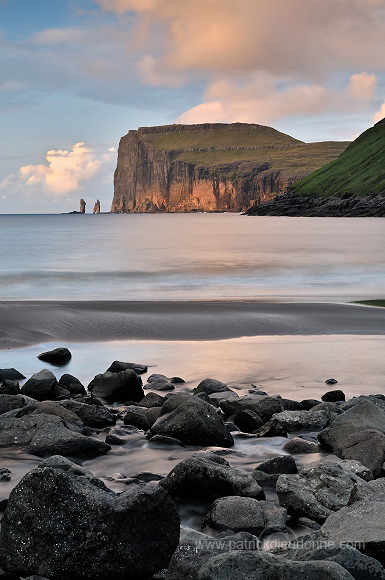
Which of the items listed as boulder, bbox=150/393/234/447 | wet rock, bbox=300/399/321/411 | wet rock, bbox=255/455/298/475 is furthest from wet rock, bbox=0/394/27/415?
wet rock, bbox=300/399/321/411

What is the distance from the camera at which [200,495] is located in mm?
5914

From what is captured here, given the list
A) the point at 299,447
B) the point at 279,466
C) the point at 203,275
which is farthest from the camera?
the point at 203,275

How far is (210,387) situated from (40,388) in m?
2.51

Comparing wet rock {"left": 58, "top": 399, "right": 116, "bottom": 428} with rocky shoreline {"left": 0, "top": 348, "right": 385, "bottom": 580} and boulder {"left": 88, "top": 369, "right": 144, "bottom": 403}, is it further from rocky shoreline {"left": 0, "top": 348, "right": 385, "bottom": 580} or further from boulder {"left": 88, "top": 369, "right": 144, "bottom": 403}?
boulder {"left": 88, "top": 369, "right": 144, "bottom": 403}

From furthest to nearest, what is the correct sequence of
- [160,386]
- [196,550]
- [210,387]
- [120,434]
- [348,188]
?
[348,188]
[160,386]
[210,387]
[120,434]
[196,550]

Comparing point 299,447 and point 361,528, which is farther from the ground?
point 361,528

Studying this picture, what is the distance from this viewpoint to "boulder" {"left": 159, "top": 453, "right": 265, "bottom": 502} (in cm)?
588

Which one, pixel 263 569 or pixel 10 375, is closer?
pixel 263 569

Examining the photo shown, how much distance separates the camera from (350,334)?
16078mm

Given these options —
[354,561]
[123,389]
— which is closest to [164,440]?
[123,389]

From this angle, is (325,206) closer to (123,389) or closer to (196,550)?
(123,389)

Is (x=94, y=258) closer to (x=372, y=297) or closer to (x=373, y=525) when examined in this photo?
(x=372, y=297)

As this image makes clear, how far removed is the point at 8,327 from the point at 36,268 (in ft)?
72.6

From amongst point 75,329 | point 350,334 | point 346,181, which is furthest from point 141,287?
point 346,181
